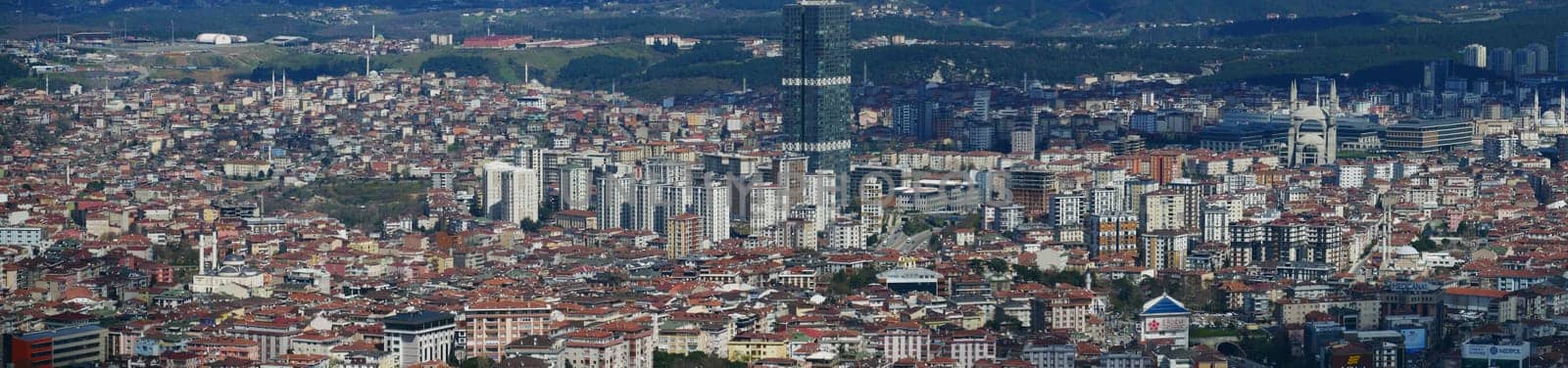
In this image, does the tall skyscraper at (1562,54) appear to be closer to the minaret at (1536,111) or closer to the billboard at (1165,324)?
the minaret at (1536,111)

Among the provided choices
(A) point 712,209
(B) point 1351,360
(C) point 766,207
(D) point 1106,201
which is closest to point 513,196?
(C) point 766,207

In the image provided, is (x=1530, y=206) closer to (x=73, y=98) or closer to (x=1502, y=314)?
(x=1502, y=314)

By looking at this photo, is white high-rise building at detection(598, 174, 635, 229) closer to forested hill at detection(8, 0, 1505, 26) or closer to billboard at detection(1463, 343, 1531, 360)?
billboard at detection(1463, 343, 1531, 360)

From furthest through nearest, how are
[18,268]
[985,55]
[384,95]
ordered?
[985,55], [384,95], [18,268]

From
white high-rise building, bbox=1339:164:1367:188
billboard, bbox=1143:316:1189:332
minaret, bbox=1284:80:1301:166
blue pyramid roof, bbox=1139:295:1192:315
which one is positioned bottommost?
Answer: billboard, bbox=1143:316:1189:332

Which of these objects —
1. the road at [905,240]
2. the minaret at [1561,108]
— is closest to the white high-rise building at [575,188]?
the road at [905,240]

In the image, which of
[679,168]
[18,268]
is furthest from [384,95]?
[18,268]

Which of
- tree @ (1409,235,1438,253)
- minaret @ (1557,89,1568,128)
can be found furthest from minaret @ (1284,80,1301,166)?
tree @ (1409,235,1438,253)
